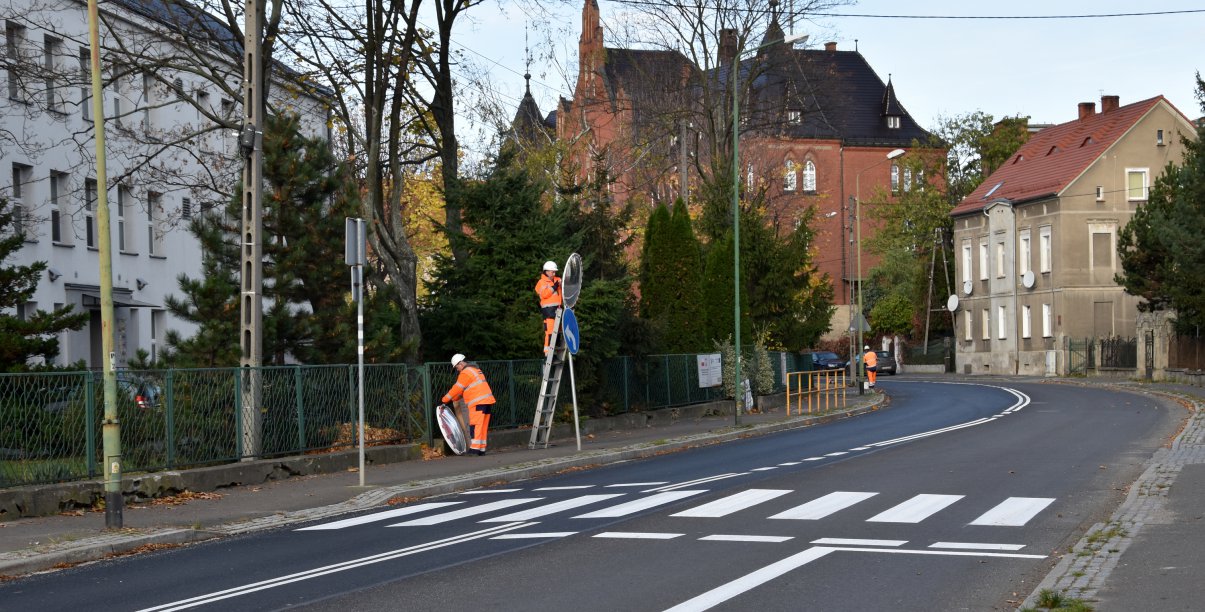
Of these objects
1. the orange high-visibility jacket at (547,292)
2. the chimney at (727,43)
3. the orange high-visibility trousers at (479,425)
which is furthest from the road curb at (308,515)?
the chimney at (727,43)

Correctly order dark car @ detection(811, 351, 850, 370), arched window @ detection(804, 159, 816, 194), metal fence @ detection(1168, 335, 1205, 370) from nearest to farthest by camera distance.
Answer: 1. metal fence @ detection(1168, 335, 1205, 370)
2. dark car @ detection(811, 351, 850, 370)
3. arched window @ detection(804, 159, 816, 194)

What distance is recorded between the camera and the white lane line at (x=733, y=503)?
13857mm

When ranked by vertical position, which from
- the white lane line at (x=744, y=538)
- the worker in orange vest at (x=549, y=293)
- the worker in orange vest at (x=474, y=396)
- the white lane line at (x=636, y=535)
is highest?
the worker in orange vest at (x=549, y=293)

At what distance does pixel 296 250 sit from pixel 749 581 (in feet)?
42.1

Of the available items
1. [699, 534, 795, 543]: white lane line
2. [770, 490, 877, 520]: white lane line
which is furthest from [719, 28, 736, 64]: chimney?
[699, 534, 795, 543]: white lane line

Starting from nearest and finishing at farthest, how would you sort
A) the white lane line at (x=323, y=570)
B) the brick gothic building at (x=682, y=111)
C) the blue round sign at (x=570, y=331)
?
1. the white lane line at (x=323, y=570)
2. the blue round sign at (x=570, y=331)
3. the brick gothic building at (x=682, y=111)

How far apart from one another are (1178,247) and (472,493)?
3280 cm

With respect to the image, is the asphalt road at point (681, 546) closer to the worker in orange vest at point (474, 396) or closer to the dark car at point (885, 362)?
the worker in orange vest at point (474, 396)

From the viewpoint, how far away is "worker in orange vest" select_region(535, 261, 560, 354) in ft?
78.6

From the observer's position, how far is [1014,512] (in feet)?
44.9

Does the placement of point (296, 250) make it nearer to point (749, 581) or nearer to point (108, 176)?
point (749, 581)

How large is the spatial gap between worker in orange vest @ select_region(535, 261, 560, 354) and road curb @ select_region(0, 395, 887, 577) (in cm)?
247

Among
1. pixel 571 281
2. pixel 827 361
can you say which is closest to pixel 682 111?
pixel 571 281

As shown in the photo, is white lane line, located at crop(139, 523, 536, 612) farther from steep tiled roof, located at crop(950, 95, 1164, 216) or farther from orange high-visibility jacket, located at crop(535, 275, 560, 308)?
steep tiled roof, located at crop(950, 95, 1164, 216)
